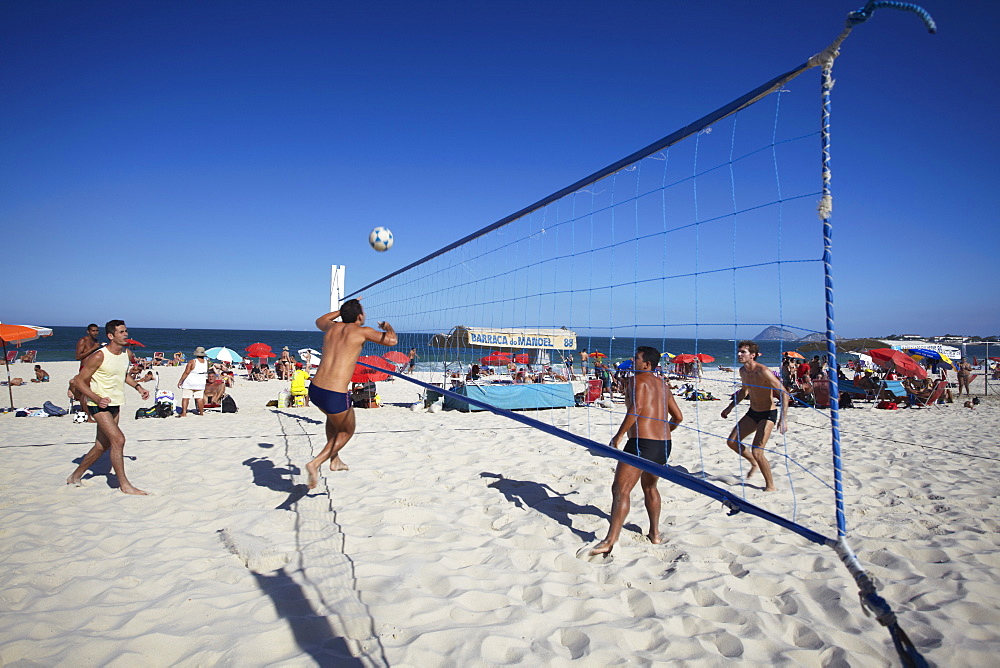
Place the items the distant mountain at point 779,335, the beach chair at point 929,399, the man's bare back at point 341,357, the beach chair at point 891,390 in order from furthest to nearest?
the beach chair at point 891,390, the beach chair at point 929,399, the man's bare back at point 341,357, the distant mountain at point 779,335

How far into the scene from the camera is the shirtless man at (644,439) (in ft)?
9.10

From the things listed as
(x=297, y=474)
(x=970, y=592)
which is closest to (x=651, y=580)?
(x=970, y=592)

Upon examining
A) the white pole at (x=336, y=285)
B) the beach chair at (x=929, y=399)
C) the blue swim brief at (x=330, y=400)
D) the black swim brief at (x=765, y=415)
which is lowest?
the beach chair at (x=929, y=399)

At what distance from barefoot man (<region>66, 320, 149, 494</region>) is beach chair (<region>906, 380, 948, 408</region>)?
1315cm

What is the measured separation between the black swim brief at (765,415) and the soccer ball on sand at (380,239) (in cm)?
542

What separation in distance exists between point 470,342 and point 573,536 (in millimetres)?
8708

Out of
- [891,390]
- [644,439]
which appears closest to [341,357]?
[644,439]

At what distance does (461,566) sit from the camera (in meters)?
2.57

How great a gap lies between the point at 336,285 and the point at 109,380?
4.14 meters

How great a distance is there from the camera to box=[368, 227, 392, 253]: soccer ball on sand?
7574mm

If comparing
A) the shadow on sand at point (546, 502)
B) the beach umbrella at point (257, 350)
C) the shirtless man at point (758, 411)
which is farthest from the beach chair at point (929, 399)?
the beach umbrella at point (257, 350)

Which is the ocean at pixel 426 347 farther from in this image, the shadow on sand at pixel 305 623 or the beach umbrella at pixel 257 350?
the beach umbrella at pixel 257 350

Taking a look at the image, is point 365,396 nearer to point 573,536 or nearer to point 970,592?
point 573,536

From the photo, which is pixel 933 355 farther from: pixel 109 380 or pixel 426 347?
pixel 109 380
